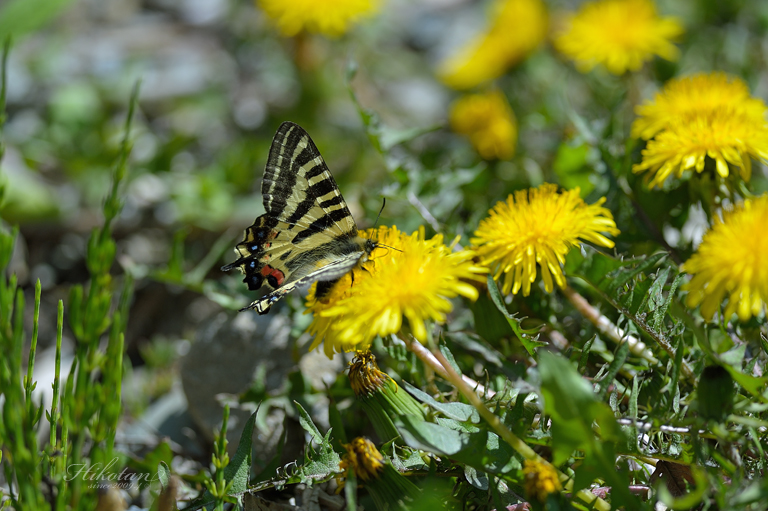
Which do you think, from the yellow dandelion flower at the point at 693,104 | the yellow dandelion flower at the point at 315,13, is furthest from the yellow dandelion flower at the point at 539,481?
the yellow dandelion flower at the point at 315,13

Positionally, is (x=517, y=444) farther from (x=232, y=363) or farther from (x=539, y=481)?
(x=232, y=363)

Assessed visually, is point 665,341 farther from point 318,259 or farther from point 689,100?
point 318,259

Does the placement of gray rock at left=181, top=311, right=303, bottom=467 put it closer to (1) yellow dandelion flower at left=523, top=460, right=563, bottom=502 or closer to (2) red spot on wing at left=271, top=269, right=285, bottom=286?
(2) red spot on wing at left=271, top=269, right=285, bottom=286

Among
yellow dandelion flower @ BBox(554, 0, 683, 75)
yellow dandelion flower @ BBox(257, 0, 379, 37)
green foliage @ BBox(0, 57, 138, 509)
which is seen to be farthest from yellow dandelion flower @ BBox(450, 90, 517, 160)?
green foliage @ BBox(0, 57, 138, 509)

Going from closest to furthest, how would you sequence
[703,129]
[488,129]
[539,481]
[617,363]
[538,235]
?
[539,481] < [617,363] < [538,235] < [703,129] < [488,129]

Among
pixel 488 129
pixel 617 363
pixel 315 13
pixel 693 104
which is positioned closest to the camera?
pixel 617 363

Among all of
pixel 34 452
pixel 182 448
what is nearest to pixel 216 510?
pixel 34 452

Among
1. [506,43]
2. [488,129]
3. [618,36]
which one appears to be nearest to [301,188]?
[488,129]

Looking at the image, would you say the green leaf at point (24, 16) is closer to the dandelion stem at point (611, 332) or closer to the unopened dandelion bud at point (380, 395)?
the unopened dandelion bud at point (380, 395)
